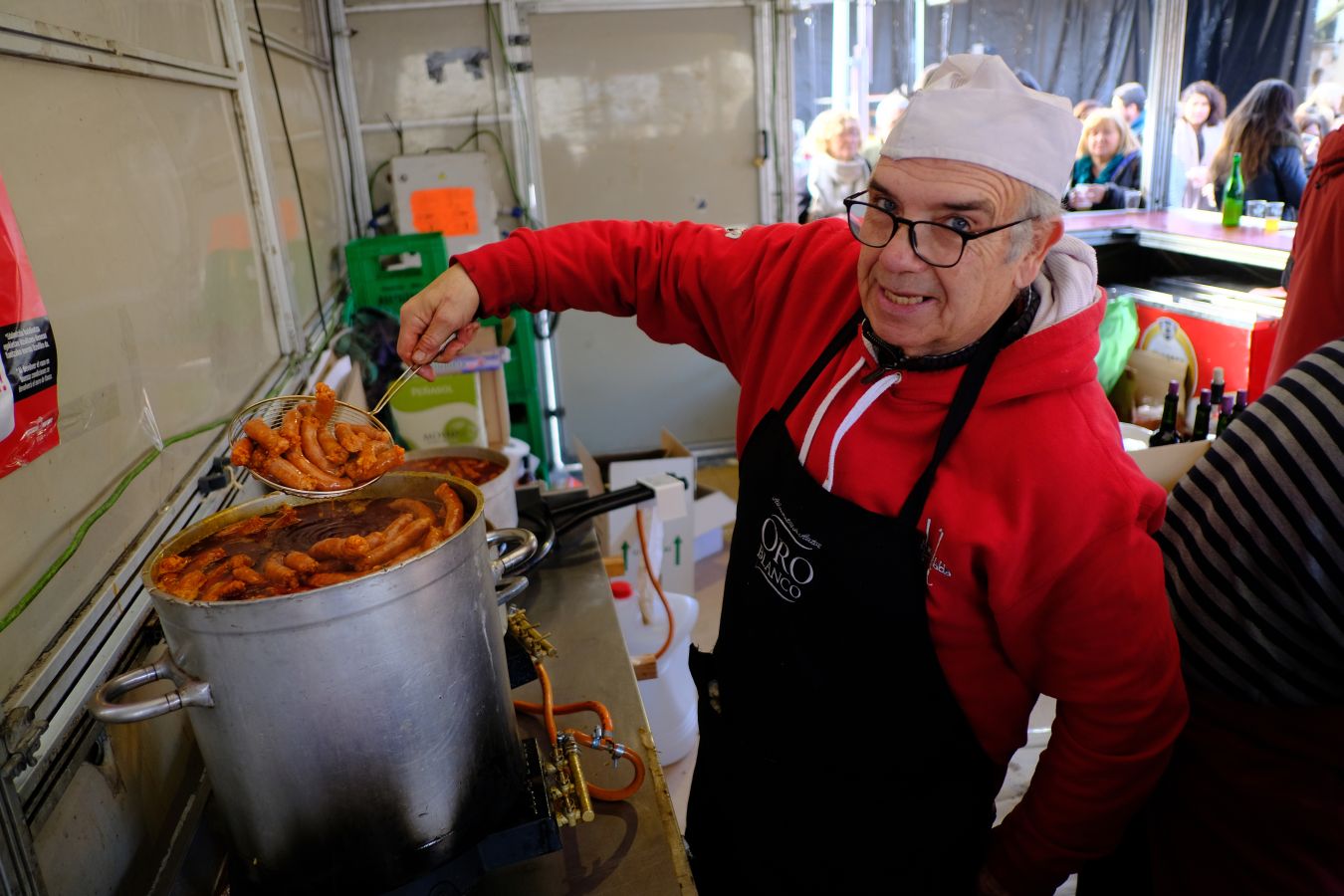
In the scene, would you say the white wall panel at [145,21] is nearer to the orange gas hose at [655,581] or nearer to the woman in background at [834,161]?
the orange gas hose at [655,581]

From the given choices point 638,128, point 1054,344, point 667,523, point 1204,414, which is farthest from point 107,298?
point 638,128

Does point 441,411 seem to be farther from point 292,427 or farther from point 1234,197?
point 1234,197

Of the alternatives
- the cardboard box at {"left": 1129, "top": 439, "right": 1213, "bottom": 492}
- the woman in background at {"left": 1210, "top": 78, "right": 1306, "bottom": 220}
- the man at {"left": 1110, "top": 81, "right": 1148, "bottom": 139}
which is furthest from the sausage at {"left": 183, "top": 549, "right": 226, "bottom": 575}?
the man at {"left": 1110, "top": 81, "right": 1148, "bottom": 139}

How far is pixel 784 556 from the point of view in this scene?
53.7 inches

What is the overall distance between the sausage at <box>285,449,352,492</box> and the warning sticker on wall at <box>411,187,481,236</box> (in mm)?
3874

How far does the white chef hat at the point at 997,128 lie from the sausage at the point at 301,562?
35.4 inches

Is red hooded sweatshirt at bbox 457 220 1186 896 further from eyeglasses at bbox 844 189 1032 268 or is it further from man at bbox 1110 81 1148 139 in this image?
man at bbox 1110 81 1148 139

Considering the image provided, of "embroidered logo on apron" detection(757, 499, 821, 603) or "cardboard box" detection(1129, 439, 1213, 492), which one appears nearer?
"embroidered logo on apron" detection(757, 499, 821, 603)

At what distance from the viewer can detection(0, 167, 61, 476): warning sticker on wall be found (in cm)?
87

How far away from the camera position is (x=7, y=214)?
2.96 ft

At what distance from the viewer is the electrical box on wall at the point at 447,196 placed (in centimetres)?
476

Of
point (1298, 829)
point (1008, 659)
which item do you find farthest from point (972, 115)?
point (1298, 829)

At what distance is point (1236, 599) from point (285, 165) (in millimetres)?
3079

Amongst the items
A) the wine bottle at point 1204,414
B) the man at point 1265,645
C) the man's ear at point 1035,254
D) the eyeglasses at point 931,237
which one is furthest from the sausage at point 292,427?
the wine bottle at point 1204,414
